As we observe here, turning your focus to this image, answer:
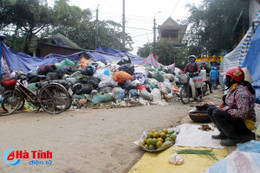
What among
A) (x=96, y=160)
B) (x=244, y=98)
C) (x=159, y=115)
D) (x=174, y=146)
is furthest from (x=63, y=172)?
(x=159, y=115)

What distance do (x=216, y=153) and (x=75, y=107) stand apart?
5214 mm

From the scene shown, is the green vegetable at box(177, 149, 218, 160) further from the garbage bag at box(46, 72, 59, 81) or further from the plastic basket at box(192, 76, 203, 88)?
the garbage bag at box(46, 72, 59, 81)

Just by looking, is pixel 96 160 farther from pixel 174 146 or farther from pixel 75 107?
pixel 75 107

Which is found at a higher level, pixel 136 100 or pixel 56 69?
pixel 56 69

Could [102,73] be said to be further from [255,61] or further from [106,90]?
[255,61]

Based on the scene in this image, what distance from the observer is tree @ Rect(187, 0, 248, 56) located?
1285 cm

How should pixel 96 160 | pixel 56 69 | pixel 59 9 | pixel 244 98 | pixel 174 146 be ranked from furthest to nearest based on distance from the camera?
pixel 59 9 → pixel 56 69 → pixel 174 146 → pixel 96 160 → pixel 244 98

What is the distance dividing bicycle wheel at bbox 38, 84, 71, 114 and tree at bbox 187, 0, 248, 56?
37.2 ft

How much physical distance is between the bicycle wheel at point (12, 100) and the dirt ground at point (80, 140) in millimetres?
531

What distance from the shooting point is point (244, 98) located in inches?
99.2

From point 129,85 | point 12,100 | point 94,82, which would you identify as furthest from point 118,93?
point 12,100

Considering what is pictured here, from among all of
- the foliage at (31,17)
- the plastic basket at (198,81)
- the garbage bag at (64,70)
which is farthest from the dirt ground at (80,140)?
the foliage at (31,17)
